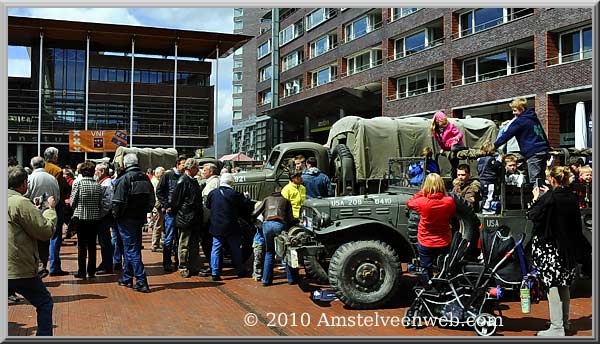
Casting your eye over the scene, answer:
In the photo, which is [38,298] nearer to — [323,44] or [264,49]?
[323,44]

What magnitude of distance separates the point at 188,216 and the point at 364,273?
3354 millimetres

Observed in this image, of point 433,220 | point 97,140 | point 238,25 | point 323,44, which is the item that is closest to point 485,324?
point 433,220

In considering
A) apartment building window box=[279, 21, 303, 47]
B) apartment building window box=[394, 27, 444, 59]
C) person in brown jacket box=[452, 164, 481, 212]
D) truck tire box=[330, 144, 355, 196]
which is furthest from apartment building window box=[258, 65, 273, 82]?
person in brown jacket box=[452, 164, 481, 212]

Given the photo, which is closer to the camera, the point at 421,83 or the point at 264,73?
the point at 421,83

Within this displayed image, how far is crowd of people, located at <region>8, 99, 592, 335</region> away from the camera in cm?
543

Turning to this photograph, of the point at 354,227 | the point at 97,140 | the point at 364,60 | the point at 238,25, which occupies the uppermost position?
the point at 238,25

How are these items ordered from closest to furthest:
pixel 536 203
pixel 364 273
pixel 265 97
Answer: pixel 536 203 → pixel 364 273 → pixel 265 97

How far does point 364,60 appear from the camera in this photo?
39969 mm

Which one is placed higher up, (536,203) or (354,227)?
(536,203)

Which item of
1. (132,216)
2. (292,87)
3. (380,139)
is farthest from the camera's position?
(292,87)

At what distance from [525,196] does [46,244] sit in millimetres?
7192

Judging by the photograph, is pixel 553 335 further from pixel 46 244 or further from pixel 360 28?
pixel 360 28

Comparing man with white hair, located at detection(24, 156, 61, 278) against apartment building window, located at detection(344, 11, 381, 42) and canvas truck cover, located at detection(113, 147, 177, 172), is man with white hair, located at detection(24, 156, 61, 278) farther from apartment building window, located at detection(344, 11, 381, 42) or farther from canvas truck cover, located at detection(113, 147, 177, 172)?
apartment building window, located at detection(344, 11, 381, 42)

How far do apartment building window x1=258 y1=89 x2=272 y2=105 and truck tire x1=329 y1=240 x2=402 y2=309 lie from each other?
50.9 m
